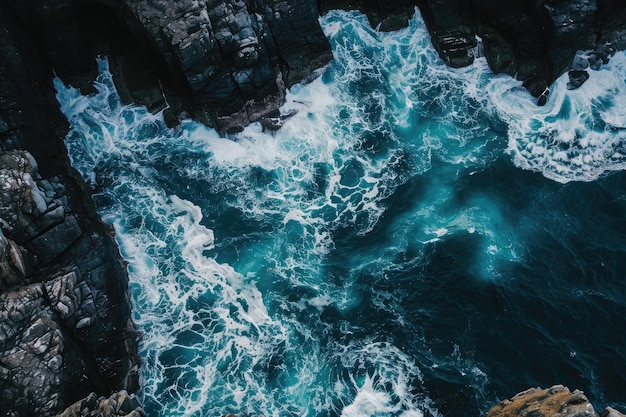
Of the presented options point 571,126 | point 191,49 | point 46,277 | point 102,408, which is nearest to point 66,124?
point 191,49

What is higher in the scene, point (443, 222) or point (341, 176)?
point (341, 176)

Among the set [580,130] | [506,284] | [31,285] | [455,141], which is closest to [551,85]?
[580,130]

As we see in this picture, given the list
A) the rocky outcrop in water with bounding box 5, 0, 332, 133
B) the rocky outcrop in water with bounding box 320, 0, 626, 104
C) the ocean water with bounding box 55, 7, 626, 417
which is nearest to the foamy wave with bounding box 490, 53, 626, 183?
the ocean water with bounding box 55, 7, 626, 417

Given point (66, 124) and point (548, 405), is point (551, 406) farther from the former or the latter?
point (66, 124)

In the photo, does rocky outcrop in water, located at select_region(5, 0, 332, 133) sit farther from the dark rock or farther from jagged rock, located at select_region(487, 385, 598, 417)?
jagged rock, located at select_region(487, 385, 598, 417)

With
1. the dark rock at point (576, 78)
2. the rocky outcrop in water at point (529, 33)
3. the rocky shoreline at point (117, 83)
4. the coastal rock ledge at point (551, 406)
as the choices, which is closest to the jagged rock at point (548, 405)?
the coastal rock ledge at point (551, 406)

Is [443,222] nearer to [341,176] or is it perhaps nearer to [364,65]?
[341,176]
